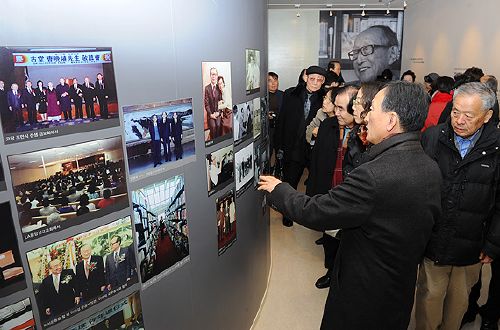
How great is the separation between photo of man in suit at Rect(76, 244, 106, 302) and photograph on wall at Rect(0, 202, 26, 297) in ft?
0.69

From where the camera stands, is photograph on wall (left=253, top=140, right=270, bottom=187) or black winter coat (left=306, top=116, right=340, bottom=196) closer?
photograph on wall (left=253, top=140, right=270, bottom=187)

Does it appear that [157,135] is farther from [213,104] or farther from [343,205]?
[343,205]

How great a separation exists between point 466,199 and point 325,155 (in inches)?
48.8

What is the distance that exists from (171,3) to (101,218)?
916mm

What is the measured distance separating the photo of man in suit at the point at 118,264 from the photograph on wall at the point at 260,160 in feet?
4.62

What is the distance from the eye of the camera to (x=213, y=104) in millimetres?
2061

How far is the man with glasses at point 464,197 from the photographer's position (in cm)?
226

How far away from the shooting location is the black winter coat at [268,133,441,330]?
62.5 inches

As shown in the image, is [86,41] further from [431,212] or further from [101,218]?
[431,212]

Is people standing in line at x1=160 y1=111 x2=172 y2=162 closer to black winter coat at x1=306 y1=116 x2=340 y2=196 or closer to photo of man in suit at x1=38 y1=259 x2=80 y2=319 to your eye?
photo of man in suit at x1=38 y1=259 x2=80 y2=319

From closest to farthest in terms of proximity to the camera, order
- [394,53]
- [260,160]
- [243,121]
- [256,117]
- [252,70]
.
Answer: [243,121] < [252,70] < [256,117] < [260,160] < [394,53]

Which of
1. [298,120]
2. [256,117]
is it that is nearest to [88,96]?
[256,117]

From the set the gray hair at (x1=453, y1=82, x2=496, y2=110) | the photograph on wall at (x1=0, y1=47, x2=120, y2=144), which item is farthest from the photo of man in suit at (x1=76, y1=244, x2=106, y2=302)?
the gray hair at (x1=453, y1=82, x2=496, y2=110)

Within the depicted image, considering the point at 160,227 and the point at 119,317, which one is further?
the point at 160,227
